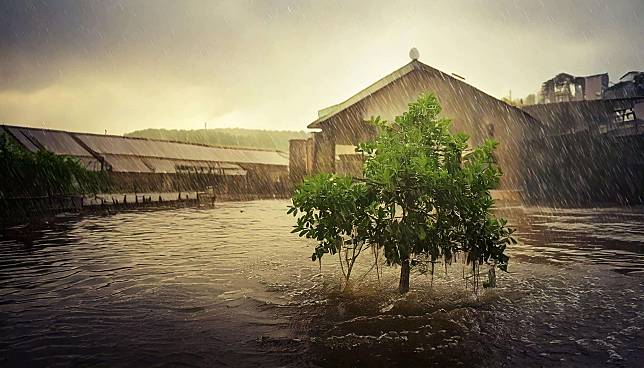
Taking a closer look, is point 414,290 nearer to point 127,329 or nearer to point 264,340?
point 264,340

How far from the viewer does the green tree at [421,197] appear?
16.4 feet

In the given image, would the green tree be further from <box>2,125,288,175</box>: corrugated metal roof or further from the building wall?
<box>2,125,288,175</box>: corrugated metal roof

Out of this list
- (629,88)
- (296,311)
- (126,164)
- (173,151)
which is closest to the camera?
(296,311)

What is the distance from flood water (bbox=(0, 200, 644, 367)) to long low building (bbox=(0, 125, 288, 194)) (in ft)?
75.3

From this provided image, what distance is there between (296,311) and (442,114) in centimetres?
1924

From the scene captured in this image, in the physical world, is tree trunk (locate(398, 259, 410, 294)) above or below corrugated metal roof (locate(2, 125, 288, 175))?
below

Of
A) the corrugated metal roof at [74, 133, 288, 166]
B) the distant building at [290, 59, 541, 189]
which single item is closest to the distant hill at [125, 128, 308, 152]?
the corrugated metal roof at [74, 133, 288, 166]

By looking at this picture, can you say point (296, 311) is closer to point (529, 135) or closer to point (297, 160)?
point (529, 135)

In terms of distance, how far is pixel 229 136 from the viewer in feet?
318

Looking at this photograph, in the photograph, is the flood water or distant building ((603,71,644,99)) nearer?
the flood water

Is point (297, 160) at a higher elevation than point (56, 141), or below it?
below

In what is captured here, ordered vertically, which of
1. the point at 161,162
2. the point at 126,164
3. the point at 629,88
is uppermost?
the point at 629,88

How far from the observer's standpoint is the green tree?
4992 millimetres

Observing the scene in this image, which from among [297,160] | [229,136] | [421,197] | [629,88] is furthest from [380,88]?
[229,136]
